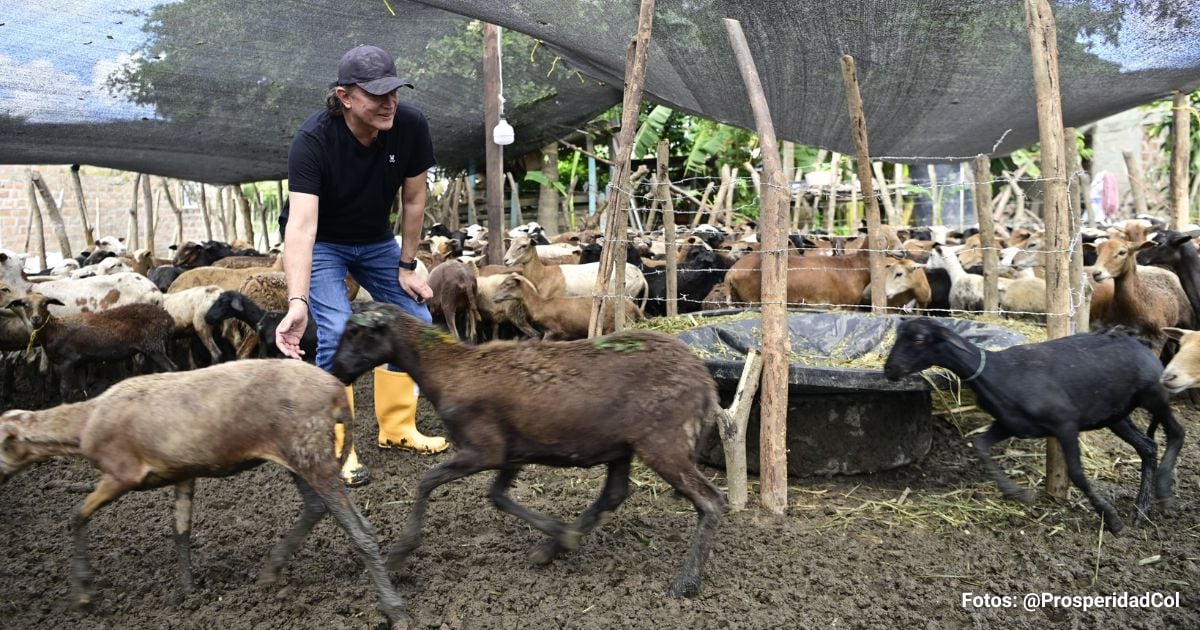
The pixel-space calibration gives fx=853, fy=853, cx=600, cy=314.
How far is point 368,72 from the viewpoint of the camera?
4.13 meters

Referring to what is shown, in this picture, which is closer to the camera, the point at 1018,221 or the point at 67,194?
the point at 1018,221

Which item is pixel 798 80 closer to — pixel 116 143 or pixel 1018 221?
pixel 116 143

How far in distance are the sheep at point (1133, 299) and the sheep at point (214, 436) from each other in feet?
23.8

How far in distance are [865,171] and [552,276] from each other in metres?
5.43

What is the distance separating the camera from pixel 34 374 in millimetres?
9930

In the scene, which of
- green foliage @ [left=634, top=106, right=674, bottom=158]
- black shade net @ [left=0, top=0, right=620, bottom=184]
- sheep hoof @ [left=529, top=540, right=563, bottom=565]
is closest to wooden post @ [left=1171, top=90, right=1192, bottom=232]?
black shade net @ [left=0, top=0, right=620, bottom=184]

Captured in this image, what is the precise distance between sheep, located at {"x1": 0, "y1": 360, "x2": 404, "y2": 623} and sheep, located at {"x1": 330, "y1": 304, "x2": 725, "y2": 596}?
1.10 ft

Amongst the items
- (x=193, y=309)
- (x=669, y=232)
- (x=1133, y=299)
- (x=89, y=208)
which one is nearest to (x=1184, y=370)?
(x=1133, y=299)

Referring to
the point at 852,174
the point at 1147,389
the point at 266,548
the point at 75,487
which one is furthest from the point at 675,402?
the point at 852,174

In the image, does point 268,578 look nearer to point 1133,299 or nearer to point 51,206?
point 1133,299

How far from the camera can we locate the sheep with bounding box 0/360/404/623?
3.69 metres

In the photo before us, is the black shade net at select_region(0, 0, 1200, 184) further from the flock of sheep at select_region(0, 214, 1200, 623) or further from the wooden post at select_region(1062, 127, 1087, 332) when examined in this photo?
the flock of sheep at select_region(0, 214, 1200, 623)

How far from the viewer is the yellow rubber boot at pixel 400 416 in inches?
239

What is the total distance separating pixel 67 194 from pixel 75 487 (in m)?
23.9
